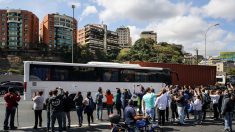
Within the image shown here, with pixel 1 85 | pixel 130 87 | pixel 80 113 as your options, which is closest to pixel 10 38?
pixel 1 85

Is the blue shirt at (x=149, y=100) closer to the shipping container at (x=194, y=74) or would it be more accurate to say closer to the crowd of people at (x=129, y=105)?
the crowd of people at (x=129, y=105)

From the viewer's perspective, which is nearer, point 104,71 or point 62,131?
point 62,131

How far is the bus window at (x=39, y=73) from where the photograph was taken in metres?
21.3

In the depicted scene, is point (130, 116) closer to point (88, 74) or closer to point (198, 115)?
point (198, 115)

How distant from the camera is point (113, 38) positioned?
163 metres

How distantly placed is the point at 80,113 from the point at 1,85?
25899 millimetres

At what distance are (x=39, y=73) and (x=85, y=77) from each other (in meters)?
3.53

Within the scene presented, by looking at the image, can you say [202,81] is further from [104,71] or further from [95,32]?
[95,32]

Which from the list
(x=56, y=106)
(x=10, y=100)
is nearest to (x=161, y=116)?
(x=56, y=106)

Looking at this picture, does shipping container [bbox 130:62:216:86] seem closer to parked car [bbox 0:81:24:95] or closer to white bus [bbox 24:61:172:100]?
white bus [bbox 24:61:172:100]

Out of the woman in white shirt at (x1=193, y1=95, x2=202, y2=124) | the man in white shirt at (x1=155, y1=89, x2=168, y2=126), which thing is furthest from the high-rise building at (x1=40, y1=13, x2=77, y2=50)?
the man in white shirt at (x1=155, y1=89, x2=168, y2=126)

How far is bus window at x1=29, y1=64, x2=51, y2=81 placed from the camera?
2130cm

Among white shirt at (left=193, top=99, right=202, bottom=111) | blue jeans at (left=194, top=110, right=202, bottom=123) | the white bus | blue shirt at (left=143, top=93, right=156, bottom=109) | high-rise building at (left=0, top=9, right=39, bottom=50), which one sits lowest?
blue jeans at (left=194, top=110, right=202, bottom=123)

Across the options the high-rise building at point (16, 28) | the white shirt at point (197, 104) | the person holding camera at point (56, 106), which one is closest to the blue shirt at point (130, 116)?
the person holding camera at point (56, 106)
